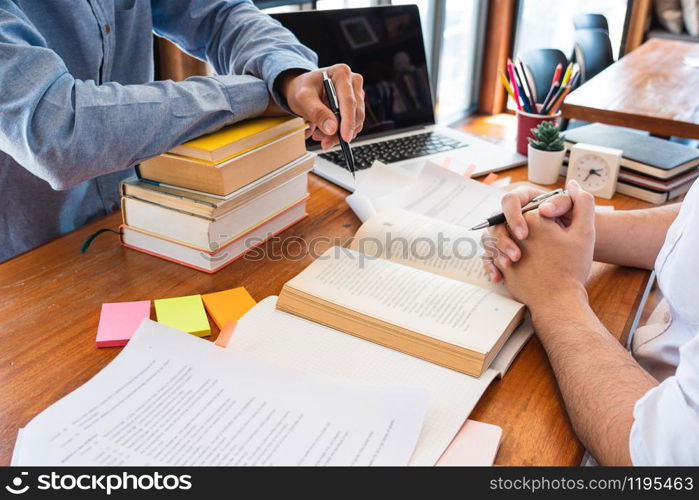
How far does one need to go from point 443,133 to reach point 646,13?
8.21 ft

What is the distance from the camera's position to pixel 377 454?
573mm

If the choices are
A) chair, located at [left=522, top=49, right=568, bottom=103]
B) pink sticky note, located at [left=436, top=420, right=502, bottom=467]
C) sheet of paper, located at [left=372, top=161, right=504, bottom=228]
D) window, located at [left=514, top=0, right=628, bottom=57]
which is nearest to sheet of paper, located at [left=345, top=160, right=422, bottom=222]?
sheet of paper, located at [left=372, top=161, right=504, bottom=228]

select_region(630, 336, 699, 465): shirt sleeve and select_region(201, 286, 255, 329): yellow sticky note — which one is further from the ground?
select_region(630, 336, 699, 465): shirt sleeve

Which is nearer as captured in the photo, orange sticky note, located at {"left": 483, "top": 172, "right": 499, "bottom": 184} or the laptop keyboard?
orange sticky note, located at {"left": 483, "top": 172, "right": 499, "bottom": 184}

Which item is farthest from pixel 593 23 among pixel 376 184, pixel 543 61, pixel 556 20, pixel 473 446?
pixel 473 446

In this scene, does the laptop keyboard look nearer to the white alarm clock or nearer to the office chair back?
the white alarm clock

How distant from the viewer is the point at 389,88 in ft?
5.07

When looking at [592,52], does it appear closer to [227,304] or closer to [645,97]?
[645,97]

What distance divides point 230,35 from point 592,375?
93 cm

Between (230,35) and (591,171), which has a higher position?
(230,35)

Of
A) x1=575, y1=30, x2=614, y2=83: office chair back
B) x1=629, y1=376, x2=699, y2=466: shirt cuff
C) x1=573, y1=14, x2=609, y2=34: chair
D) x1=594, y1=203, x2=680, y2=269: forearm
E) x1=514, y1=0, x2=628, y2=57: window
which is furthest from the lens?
x1=514, y1=0, x2=628, y2=57: window

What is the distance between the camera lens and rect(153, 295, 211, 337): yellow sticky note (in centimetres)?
77

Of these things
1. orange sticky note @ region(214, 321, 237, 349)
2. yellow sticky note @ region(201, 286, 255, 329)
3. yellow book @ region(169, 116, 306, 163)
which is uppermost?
yellow book @ region(169, 116, 306, 163)

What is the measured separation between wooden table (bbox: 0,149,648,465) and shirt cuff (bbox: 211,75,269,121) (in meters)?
0.21
